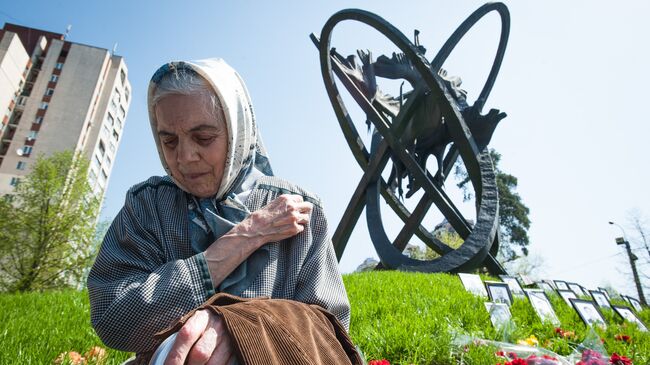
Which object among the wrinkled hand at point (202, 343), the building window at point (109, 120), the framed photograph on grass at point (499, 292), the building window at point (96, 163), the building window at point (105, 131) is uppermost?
the building window at point (109, 120)

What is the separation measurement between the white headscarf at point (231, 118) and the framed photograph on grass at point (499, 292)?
3324mm

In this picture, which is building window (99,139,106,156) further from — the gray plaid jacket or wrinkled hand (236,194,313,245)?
wrinkled hand (236,194,313,245)

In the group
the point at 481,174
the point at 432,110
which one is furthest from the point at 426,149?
the point at 481,174

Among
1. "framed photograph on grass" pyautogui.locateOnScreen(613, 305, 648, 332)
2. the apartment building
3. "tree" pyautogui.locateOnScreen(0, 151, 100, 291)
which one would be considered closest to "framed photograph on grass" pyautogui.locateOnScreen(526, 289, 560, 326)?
"framed photograph on grass" pyautogui.locateOnScreen(613, 305, 648, 332)

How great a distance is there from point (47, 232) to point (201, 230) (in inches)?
783

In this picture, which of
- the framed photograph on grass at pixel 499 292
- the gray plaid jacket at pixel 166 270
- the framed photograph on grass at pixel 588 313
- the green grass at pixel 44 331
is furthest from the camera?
the framed photograph on grass at pixel 499 292

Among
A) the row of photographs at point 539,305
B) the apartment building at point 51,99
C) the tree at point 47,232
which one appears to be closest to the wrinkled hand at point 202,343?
the row of photographs at point 539,305

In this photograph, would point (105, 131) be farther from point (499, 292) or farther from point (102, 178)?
point (499, 292)

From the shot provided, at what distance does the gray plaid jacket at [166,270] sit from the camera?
100 centimetres

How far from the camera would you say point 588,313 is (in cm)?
353

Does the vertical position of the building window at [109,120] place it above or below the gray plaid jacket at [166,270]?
above

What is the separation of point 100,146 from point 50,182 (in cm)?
2659

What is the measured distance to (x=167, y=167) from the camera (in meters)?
1.40

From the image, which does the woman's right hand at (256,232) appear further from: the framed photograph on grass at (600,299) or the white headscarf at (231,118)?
the framed photograph on grass at (600,299)
